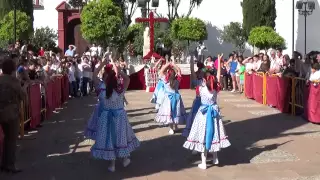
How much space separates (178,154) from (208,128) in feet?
4.54

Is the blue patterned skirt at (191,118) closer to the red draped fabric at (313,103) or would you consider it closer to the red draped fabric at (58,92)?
the red draped fabric at (313,103)

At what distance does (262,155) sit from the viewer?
34.3 feet

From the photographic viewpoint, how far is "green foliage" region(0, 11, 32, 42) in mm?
33500

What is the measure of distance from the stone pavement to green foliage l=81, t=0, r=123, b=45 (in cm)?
2017

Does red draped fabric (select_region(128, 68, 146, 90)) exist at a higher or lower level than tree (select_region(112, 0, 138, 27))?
lower

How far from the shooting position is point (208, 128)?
941 cm

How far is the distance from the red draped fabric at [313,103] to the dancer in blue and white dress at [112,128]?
616 centimetres

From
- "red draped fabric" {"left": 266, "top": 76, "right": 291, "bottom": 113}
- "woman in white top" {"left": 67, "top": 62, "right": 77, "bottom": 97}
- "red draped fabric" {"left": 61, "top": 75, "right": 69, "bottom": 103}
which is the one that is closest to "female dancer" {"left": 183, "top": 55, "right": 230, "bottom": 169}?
"red draped fabric" {"left": 266, "top": 76, "right": 291, "bottom": 113}

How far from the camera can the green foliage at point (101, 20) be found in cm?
3541

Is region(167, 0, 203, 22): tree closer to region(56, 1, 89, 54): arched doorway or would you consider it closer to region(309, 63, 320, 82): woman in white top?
region(56, 1, 89, 54): arched doorway

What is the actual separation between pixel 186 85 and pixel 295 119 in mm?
11781

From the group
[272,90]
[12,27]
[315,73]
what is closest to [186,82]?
[272,90]

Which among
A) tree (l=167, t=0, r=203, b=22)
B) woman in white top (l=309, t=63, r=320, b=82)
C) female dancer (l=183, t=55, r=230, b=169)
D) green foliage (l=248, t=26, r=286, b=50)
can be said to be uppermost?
tree (l=167, t=0, r=203, b=22)

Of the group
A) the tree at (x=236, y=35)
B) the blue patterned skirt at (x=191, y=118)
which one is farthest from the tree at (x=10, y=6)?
the blue patterned skirt at (x=191, y=118)
